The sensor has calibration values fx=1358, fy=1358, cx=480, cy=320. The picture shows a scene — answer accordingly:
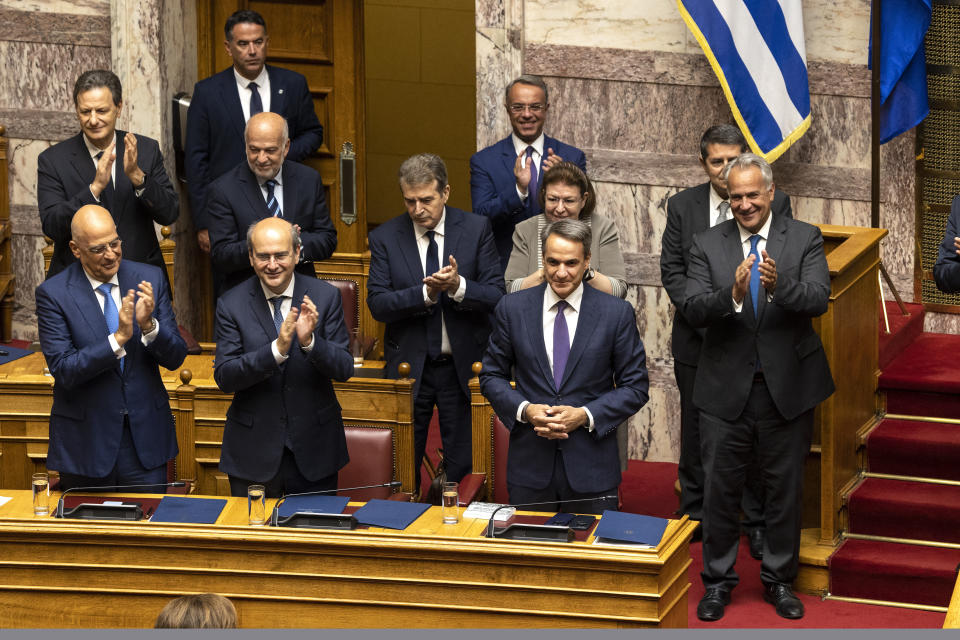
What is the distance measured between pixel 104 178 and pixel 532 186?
1778 mm

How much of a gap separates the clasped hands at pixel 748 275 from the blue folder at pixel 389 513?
127 centimetres

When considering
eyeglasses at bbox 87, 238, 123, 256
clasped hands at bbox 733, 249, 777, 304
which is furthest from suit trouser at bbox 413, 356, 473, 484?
eyeglasses at bbox 87, 238, 123, 256

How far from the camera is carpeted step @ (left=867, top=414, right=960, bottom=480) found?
5551 millimetres

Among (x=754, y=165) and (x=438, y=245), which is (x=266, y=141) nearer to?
(x=438, y=245)

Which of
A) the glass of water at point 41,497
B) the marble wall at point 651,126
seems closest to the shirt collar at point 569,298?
the glass of water at point 41,497

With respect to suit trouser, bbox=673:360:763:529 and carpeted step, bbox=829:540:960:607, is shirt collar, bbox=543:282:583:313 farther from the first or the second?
carpeted step, bbox=829:540:960:607

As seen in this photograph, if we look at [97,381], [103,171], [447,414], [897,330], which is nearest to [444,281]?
[447,414]

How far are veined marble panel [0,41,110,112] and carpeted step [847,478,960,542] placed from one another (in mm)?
4491

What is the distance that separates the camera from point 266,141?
5.38 meters

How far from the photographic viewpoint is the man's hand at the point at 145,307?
4328 millimetres

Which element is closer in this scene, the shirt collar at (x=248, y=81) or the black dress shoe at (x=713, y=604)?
the black dress shoe at (x=713, y=604)

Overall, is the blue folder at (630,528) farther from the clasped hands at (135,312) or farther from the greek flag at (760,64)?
the greek flag at (760,64)

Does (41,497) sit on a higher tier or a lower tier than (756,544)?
higher

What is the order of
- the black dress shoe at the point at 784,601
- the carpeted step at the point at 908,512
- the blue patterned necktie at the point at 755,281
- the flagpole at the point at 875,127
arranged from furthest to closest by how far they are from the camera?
the flagpole at the point at 875,127 < the carpeted step at the point at 908,512 < the black dress shoe at the point at 784,601 < the blue patterned necktie at the point at 755,281
